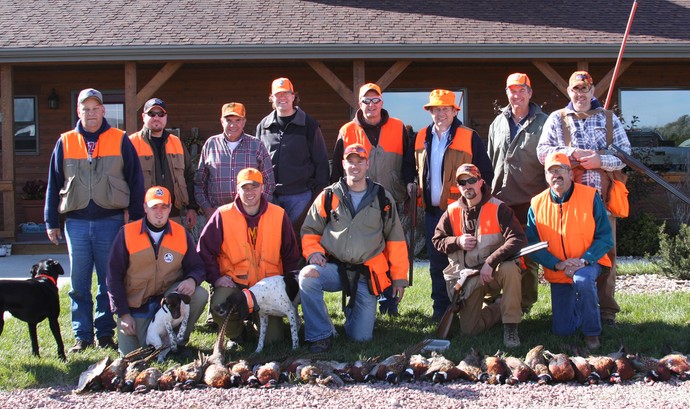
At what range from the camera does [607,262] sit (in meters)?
5.84

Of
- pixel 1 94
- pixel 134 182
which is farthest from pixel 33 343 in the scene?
pixel 1 94

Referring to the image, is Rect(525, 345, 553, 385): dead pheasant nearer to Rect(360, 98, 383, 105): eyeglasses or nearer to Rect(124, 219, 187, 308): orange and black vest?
Rect(360, 98, 383, 105): eyeglasses

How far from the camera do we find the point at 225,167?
637 centimetres

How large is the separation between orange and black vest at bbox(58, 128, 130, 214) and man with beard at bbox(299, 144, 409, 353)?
1.52 meters

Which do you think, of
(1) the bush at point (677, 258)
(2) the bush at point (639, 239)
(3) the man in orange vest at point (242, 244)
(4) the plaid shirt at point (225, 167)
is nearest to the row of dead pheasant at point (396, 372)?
(3) the man in orange vest at point (242, 244)

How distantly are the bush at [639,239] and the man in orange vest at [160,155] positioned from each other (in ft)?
22.5

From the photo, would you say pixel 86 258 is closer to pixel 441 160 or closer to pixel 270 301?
pixel 270 301

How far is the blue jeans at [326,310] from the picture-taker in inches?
221

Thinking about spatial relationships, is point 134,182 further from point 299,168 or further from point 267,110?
point 267,110

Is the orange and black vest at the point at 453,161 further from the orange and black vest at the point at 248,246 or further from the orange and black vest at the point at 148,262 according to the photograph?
the orange and black vest at the point at 148,262

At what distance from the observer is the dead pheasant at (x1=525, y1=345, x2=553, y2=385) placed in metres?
4.70

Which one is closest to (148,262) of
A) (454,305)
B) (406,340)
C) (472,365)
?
(406,340)

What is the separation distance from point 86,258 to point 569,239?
148 inches

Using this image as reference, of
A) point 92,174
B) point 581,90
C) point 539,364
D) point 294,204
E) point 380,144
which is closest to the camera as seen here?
point 539,364
